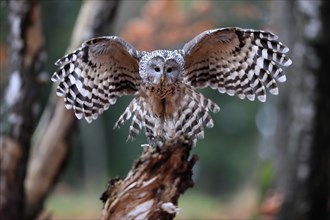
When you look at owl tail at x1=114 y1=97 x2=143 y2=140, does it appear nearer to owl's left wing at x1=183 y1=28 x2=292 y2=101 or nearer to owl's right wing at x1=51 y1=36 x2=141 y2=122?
owl's right wing at x1=51 y1=36 x2=141 y2=122

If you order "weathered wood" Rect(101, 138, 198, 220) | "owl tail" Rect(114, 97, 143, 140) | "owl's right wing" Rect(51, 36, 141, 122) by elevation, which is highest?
"owl's right wing" Rect(51, 36, 141, 122)

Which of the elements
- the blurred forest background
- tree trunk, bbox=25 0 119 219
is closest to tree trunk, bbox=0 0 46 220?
tree trunk, bbox=25 0 119 219

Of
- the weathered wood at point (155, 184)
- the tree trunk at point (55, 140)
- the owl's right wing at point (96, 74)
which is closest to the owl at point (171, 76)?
the owl's right wing at point (96, 74)

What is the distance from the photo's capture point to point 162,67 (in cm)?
520

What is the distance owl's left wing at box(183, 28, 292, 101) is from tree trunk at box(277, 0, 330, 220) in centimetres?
253

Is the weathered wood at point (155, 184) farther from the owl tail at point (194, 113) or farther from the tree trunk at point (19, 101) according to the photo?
the tree trunk at point (19, 101)

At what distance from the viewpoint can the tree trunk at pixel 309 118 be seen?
7.72 m

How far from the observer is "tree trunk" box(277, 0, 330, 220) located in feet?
25.3

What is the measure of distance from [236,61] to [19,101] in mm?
2550

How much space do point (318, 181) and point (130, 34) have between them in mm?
9395

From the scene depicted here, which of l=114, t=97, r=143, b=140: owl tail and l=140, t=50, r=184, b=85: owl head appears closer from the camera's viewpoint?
l=140, t=50, r=184, b=85: owl head

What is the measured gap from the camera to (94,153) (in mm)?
18922

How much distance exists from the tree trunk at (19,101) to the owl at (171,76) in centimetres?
192

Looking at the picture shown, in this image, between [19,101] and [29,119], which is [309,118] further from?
[19,101]
